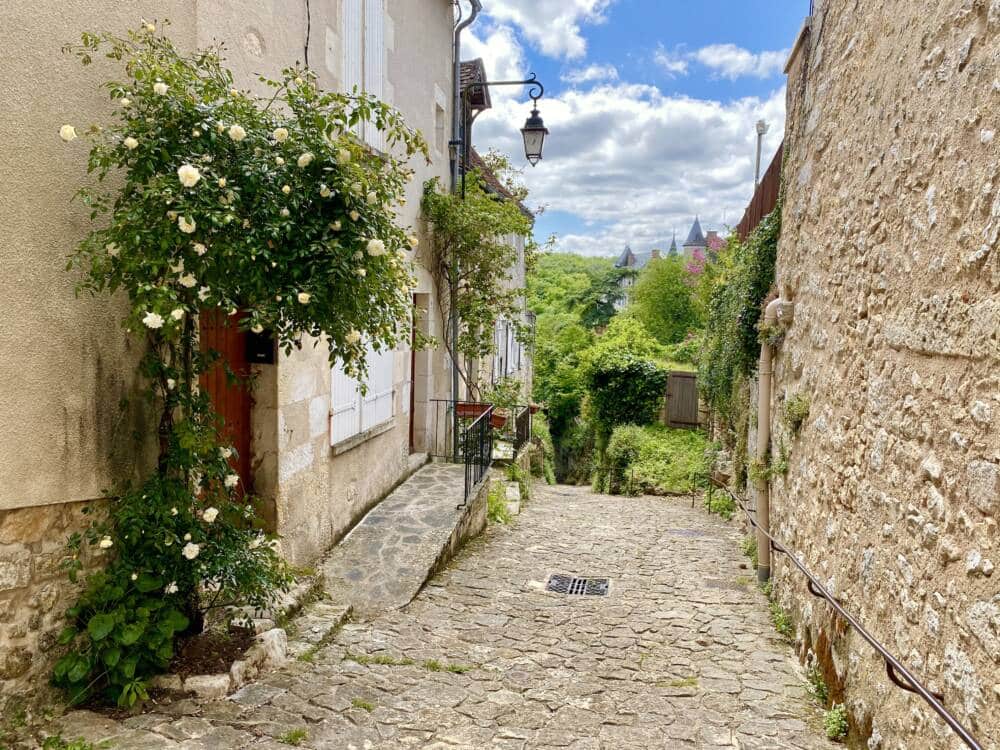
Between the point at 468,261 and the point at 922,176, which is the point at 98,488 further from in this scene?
the point at 468,261

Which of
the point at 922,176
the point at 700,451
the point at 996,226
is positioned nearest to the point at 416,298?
the point at 922,176

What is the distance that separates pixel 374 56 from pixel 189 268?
4.06m

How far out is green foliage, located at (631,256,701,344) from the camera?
28.8 meters

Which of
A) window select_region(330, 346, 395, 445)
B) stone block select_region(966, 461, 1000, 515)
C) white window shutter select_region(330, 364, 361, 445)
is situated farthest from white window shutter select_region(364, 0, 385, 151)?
stone block select_region(966, 461, 1000, 515)

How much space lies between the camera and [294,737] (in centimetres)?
294

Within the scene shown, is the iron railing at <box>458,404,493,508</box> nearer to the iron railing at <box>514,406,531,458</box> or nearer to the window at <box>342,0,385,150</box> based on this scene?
the window at <box>342,0,385,150</box>

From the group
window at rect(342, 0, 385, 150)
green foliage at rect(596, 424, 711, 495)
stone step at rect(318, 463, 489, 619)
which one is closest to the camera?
stone step at rect(318, 463, 489, 619)

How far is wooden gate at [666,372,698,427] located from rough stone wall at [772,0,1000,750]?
11.2 meters

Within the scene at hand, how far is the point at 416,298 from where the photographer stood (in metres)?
8.09

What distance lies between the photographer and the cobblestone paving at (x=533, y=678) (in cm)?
308

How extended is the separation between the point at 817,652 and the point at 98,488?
3.85 meters

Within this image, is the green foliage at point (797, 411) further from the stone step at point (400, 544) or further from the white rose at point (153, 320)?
the white rose at point (153, 320)

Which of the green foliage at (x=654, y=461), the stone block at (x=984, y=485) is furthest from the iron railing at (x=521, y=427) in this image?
the stone block at (x=984, y=485)

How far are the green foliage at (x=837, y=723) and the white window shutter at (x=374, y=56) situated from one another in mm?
5205
